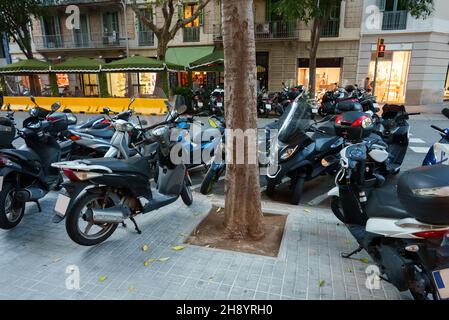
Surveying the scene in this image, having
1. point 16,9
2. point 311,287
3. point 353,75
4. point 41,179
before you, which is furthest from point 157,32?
point 311,287

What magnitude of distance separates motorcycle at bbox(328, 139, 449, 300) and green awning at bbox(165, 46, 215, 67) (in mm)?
19505

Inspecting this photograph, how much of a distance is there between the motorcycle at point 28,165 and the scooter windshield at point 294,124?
3.17 meters

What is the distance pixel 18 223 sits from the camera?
13.1 feet

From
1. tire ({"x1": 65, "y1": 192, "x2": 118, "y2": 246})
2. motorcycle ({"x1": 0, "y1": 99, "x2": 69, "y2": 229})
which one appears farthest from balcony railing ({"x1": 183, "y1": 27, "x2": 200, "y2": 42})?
tire ({"x1": 65, "y1": 192, "x2": 118, "y2": 246})

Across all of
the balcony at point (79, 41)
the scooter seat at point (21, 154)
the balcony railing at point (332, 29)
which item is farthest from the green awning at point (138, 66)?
the scooter seat at point (21, 154)

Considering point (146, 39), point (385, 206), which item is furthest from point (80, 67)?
point (385, 206)

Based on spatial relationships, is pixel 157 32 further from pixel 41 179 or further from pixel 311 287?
pixel 311 287

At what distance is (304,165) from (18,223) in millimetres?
3786

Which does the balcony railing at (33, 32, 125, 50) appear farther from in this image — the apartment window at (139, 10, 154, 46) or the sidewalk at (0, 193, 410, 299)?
the sidewalk at (0, 193, 410, 299)

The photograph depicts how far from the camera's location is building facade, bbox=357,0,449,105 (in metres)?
17.2

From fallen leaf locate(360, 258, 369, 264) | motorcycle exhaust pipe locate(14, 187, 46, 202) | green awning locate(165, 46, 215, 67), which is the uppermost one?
green awning locate(165, 46, 215, 67)

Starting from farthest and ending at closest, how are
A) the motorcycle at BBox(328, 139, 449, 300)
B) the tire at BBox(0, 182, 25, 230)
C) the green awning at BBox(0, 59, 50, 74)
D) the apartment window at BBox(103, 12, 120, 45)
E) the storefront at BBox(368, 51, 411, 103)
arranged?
the apartment window at BBox(103, 12, 120, 45), the storefront at BBox(368, 51, 411, 103), the green awning at BBox(0, 59, 50, 74), the tire at BBox(0, 182, 25, 230), the motorcycle at BBox(328, 139, 449, 300)

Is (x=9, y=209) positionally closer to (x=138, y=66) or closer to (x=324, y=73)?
(x=138, y=66)

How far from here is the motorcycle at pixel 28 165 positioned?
12.3ft
